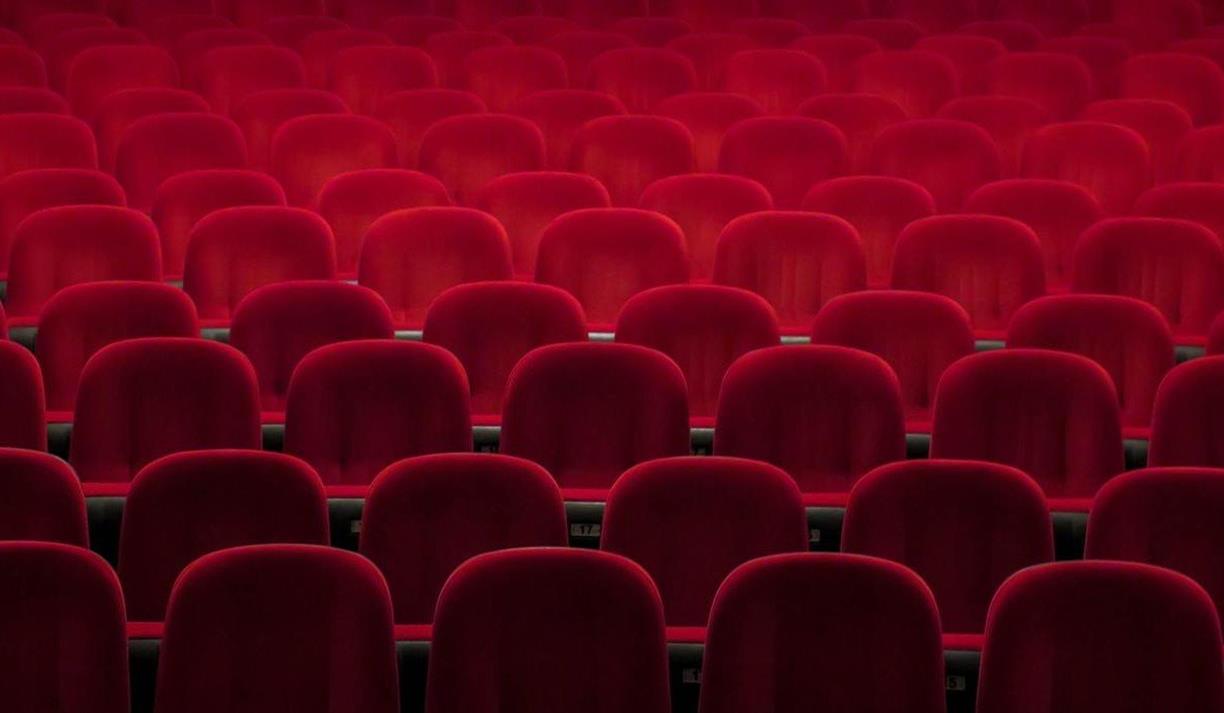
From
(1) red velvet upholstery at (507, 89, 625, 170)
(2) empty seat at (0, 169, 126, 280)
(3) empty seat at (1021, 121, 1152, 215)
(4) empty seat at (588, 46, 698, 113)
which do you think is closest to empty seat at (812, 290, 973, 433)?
(3) empty seat at (1021, 121, 1152, 215)

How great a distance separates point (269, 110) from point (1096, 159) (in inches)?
82.3

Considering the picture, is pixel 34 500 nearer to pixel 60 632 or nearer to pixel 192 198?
pixel 60 632

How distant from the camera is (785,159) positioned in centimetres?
441

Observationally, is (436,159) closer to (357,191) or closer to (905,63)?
(357,191)

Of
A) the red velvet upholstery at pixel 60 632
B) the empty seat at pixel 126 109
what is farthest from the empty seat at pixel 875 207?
the red velvet upholstery at pixel 60 632

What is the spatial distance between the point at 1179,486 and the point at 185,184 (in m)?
2.39

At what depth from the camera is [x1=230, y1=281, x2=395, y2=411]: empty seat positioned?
3.31m

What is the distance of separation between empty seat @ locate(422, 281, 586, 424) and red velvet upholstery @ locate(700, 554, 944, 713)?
1226 millimetres

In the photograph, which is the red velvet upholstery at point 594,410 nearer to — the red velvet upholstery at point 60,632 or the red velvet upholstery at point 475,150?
the red velvet upholstery at point 60,632

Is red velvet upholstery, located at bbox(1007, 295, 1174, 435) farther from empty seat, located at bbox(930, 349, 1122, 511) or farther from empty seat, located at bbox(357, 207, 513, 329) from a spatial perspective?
empty seat, located at bbox(357, 207, 513, 329)

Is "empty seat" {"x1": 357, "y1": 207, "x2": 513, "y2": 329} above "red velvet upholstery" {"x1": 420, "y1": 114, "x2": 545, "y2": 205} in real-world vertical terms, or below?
below

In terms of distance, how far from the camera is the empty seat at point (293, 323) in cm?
331

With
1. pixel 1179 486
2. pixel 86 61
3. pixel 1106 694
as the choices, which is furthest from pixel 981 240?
pixel 86 61

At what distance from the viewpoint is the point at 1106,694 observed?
2.17 metres
